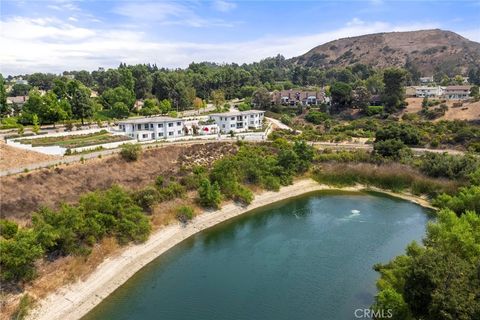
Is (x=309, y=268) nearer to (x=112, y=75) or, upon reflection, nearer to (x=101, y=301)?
(x=101, y=301)

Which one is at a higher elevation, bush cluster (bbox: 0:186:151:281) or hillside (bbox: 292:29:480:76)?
hillside (bbox: 292:29:480:76)

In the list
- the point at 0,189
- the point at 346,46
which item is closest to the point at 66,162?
the point at 0,189

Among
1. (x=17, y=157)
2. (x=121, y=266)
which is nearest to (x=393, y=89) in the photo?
(x=121, y=266)

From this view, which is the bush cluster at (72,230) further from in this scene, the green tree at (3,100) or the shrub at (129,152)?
the green tree at (3,100)

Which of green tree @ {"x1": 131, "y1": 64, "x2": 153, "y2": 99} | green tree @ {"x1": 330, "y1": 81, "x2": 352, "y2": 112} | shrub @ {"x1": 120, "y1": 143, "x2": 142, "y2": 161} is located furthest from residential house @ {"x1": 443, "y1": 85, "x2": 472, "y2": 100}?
shrub @ {"x1": 120, "y1": 143, "x2": 142, "y2": 161}

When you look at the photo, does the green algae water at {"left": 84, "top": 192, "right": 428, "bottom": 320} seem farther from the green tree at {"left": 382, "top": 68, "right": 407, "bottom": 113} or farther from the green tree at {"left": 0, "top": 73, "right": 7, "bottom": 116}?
the green tree at {"left": 0, "top": 73, "right": 7, "bottom": 116}
